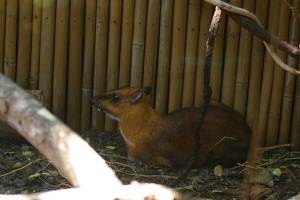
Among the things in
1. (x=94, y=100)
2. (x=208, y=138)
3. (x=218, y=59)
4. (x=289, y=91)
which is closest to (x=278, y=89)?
(x=289, y=91)

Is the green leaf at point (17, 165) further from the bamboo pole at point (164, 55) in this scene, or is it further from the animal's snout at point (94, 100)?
the bamboo pole at point (164, 55)

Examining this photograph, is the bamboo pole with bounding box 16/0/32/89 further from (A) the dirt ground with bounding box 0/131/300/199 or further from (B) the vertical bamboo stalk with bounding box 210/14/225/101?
(B) the vertical bamboo stalk with bounding box 210/14/225/101

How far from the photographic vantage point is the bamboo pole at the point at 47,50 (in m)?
6.96

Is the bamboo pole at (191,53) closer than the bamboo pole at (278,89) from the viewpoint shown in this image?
No

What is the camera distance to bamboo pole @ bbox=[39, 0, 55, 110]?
696cm

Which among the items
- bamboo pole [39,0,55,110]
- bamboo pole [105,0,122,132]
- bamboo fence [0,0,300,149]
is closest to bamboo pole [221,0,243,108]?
bamboo fence [0,0,300,149]

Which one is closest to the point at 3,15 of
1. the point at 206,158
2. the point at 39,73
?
the point at 39,73

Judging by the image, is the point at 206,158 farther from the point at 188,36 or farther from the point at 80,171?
the point at 80,171

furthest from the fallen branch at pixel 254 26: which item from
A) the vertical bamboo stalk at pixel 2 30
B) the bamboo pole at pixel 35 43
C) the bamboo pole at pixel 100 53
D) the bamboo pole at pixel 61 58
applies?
the vertical bamboo stalk at pixel 2 30

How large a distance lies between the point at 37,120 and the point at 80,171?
360 mm

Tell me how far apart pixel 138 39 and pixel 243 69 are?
0.97 metres

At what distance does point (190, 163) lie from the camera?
238 inches

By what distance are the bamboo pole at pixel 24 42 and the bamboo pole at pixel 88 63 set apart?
53 cm

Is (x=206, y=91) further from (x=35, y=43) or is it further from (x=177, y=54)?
(x=35, y=43)
